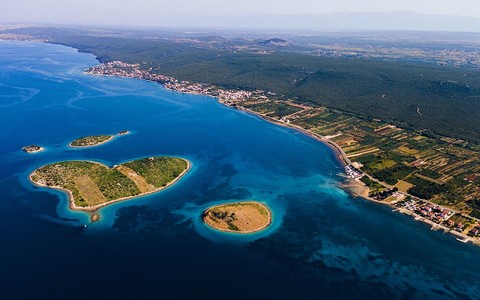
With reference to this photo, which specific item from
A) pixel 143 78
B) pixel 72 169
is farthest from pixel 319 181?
pixel 143 78

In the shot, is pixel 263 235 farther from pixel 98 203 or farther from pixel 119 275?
pixel 98 203

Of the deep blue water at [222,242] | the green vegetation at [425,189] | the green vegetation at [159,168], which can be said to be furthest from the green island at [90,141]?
the green vegetation at [425,189]

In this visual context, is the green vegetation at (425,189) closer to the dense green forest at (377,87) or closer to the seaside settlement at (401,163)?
the seaside settlement at (401,163)

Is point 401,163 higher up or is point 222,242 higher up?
point 401,163

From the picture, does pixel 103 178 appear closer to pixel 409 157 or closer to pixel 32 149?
pixel 32 149

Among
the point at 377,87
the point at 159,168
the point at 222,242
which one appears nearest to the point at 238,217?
the point at 222,242
